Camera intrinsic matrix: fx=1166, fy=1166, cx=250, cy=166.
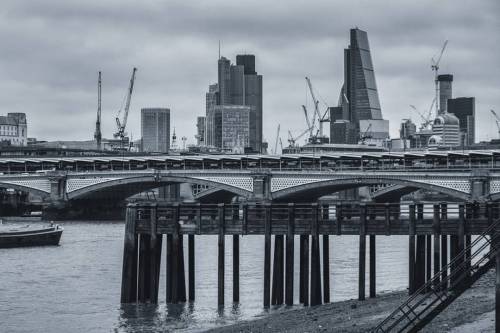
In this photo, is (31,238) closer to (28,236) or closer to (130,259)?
(28,236)

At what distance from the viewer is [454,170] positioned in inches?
4754

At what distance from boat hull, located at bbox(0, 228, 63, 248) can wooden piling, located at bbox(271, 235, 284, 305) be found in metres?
43.4

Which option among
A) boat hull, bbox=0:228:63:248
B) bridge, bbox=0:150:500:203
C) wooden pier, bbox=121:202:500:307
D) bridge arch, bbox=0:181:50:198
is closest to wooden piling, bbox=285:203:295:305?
wooden pier, bbox=121:202:500:307

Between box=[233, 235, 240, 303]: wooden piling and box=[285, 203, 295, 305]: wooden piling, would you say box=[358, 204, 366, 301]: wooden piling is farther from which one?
box=[233, 235, 240, 303]: wooden piling

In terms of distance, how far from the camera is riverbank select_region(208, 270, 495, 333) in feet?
110

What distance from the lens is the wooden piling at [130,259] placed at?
1777 inches

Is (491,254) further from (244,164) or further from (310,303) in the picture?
(244,164)

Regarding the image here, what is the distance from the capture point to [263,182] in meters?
128

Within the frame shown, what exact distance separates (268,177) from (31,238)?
4528cm

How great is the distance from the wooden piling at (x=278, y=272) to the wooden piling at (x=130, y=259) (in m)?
5.47

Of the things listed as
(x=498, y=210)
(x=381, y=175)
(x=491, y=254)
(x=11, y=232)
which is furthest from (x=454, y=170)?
(x=491, y=254)

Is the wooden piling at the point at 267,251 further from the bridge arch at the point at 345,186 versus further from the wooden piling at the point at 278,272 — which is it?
the bridge arch at the point at 345,186

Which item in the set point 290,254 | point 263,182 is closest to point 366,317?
point 290,254

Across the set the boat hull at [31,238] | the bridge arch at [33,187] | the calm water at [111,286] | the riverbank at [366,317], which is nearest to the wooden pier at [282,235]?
the calm water at [111,286]
